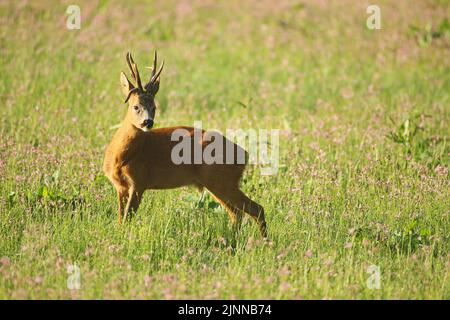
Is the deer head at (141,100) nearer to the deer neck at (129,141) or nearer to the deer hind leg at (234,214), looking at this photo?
the deer neck at (129,141)

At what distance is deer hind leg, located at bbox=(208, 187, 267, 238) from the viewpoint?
716cm

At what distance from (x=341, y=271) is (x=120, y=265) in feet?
5.72

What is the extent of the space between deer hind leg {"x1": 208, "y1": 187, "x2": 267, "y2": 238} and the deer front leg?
2.24 feet

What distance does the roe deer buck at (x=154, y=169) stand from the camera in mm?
7086

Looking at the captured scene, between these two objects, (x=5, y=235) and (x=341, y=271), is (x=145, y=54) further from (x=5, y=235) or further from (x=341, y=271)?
(x=341, y=271)

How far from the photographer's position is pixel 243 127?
10.2 m

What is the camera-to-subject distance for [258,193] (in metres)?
8.32

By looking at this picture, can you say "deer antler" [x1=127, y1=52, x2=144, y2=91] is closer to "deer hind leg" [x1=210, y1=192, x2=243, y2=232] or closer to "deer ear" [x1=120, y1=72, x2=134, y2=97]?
"deer ear" [x1=120, y1=72, x2=134, y2=97]

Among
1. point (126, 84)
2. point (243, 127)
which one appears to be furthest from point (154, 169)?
point (243, 127)

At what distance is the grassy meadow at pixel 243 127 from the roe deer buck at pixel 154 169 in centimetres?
25

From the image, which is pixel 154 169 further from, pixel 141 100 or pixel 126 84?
pixel 126 84

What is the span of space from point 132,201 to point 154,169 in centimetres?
34

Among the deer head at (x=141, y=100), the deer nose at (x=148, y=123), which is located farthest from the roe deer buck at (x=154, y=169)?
the deer nose at (x=148, y=123)
